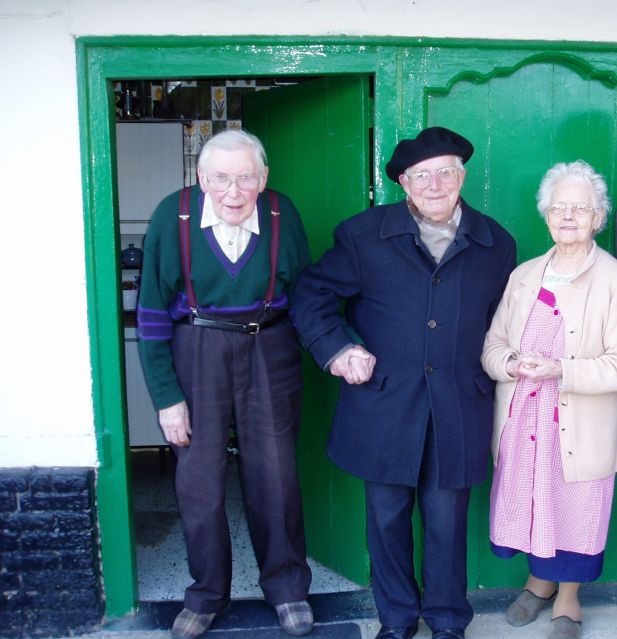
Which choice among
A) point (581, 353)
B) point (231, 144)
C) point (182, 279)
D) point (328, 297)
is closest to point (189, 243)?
point (182, 279)

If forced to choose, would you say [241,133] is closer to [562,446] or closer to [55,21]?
[55,21]

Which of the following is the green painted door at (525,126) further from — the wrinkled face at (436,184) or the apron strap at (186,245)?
the apron strap at (186,245)

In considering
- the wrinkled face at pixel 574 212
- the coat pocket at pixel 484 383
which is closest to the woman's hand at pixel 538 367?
the coat pocket at pixel 484 383

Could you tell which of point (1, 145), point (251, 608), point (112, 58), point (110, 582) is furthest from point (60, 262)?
point (251, 608)

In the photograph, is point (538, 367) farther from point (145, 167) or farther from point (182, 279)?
point (145, 167)

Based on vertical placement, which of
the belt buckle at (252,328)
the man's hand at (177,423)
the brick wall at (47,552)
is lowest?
the brick wall at (47,552)

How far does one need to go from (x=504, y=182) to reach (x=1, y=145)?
1.87m

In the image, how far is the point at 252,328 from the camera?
2.64 m

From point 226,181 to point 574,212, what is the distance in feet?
3.76

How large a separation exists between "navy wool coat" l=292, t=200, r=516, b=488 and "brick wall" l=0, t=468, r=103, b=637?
3.50 feet

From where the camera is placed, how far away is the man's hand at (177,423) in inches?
104

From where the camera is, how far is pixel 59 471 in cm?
286

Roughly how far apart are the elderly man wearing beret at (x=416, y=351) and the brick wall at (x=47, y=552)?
102 cm

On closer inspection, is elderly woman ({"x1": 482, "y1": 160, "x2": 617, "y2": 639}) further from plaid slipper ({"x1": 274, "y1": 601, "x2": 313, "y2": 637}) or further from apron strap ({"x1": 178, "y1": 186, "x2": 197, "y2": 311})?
apron strap ({"x1": 178, "y1": 186, "x2": 197, "y2": 311})
